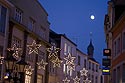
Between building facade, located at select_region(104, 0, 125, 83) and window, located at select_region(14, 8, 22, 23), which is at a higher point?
window, located at select_region(14, 8, 22, 23)

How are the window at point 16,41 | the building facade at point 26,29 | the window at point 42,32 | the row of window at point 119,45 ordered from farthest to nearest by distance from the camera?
the window at point 42,32, the window at point 16,41, the building facade at point 26,29, the row of window at point 119,45

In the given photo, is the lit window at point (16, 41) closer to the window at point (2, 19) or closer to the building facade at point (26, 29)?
the building facade at point (26, 29)

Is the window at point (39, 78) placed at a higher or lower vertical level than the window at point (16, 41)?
lower

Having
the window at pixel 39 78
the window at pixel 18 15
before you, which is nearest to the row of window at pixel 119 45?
the window at pixel 18 15

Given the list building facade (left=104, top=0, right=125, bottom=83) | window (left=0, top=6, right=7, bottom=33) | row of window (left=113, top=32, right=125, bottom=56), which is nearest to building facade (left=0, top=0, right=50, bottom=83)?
window (left=0, top=6, right=7, bottom=33)

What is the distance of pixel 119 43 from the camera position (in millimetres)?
32000

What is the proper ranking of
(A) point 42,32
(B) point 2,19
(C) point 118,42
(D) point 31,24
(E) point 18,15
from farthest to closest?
(A) point 42,32, (D) point 31,24, (E) point 18,15, (C) point 118,42, (B) point 2,19

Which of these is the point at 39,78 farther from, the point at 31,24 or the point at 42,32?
the point at 31,24

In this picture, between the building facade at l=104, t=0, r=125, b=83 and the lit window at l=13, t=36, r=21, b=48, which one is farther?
the lit window at l=13, t=36, r=21, b=48

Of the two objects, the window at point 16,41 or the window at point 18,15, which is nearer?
the window at point 16,41

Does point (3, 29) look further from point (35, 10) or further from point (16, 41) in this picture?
point (35, 10)

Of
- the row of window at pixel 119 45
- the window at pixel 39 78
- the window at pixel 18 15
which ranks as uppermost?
the window at pixel 18 15

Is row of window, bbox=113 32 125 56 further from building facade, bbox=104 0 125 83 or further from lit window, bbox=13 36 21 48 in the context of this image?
lit window, bbox=13 36 21 48

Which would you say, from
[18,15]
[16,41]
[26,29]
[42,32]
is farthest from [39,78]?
[18,15]
